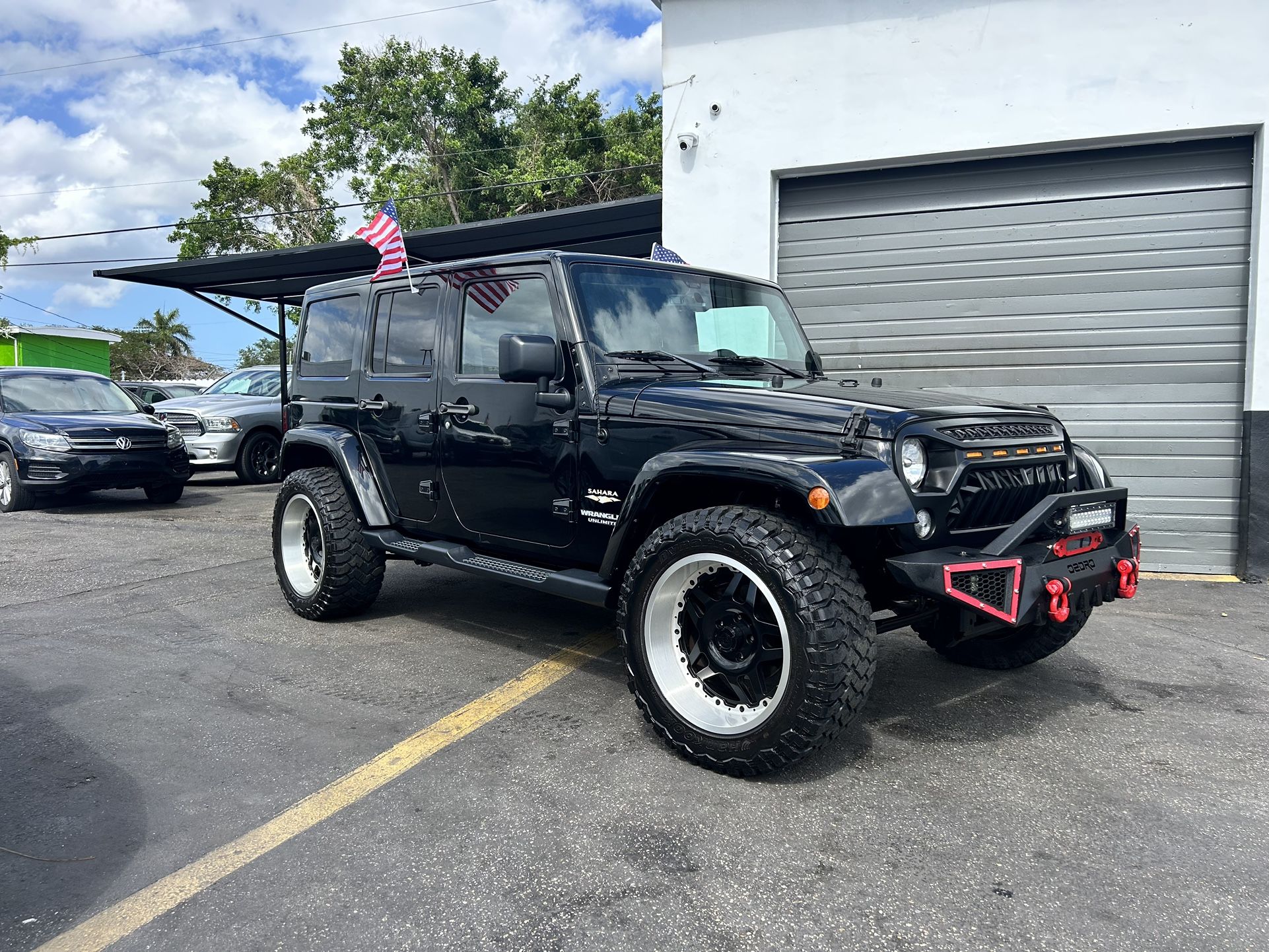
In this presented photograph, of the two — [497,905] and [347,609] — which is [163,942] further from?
[347,609]

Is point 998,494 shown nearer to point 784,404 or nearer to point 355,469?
point 784,404

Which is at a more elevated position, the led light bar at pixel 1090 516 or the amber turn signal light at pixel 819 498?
the amber turn signal light at pixel 819 498

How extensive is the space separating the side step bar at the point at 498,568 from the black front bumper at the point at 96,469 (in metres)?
6.65

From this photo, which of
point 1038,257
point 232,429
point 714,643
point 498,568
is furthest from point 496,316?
point 232,429

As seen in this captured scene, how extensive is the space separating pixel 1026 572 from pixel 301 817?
101 inches

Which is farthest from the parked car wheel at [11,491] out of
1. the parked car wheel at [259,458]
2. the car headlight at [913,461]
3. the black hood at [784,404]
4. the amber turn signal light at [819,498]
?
the car headlight at [913,461]

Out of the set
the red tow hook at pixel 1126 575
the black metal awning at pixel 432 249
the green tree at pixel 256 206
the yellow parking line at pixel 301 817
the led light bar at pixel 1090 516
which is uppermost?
the green tree at pixel 256 206

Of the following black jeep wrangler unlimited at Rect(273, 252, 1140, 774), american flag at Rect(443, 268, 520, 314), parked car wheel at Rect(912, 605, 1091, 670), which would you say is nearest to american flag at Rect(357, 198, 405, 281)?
black jeep wrangler unlimited at Rect(273, 252, 1140, 774)

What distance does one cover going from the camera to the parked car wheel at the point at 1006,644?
4.12 metres

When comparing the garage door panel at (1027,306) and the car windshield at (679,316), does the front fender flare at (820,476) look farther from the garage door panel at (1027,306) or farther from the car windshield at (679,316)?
the garage door panel at (1027,306)

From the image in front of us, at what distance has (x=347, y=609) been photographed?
529cm

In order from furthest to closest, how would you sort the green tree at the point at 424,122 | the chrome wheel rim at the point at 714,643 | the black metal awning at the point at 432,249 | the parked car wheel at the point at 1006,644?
the green tree at the point at 424,122, the black metal awning at the point at 432,249, the parked car wheel at the point at 1006,644, the chrome wheel rim at the point at 714,643

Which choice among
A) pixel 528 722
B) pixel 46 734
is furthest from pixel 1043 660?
pixel 46 734

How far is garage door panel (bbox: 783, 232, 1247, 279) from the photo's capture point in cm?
711
